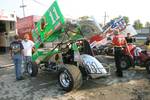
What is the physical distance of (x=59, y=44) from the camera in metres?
8.33

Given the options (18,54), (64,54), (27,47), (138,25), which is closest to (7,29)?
(27,47)

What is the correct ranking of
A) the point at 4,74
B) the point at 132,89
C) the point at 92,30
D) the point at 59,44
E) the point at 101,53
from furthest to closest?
the point at 101,53, the point at 4,74, the point at 59,44, the point at 92,30, the point at 132,89

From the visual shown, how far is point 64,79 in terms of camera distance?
282 inches

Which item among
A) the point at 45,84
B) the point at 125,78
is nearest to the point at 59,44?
the point at 45,84

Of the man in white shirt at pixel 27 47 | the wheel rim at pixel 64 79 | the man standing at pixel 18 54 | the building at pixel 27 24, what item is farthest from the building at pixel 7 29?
the wheel rim at pixel 64 79

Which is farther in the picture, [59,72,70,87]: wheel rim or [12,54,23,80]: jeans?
[12,54,23,80]: jeans

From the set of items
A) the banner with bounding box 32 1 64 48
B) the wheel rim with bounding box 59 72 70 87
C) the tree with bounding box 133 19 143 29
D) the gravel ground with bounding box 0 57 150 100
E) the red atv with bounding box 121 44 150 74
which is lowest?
the gravel ground with bounding box 0 57 150 100

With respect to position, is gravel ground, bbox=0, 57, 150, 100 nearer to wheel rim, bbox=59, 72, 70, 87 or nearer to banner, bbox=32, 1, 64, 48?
wheel rim, bbox=59, 72, 70, 87

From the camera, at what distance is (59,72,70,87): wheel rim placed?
23.0ft

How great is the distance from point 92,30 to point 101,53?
7.95 meters

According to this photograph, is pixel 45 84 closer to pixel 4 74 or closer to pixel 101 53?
pixel 4 74

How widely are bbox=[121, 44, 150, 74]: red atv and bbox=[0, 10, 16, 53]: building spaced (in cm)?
877

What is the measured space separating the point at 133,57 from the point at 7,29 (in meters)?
10.0

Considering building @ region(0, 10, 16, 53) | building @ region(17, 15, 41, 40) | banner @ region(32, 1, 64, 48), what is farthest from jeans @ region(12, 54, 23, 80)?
building @ region(17, 15, 41, 40)
